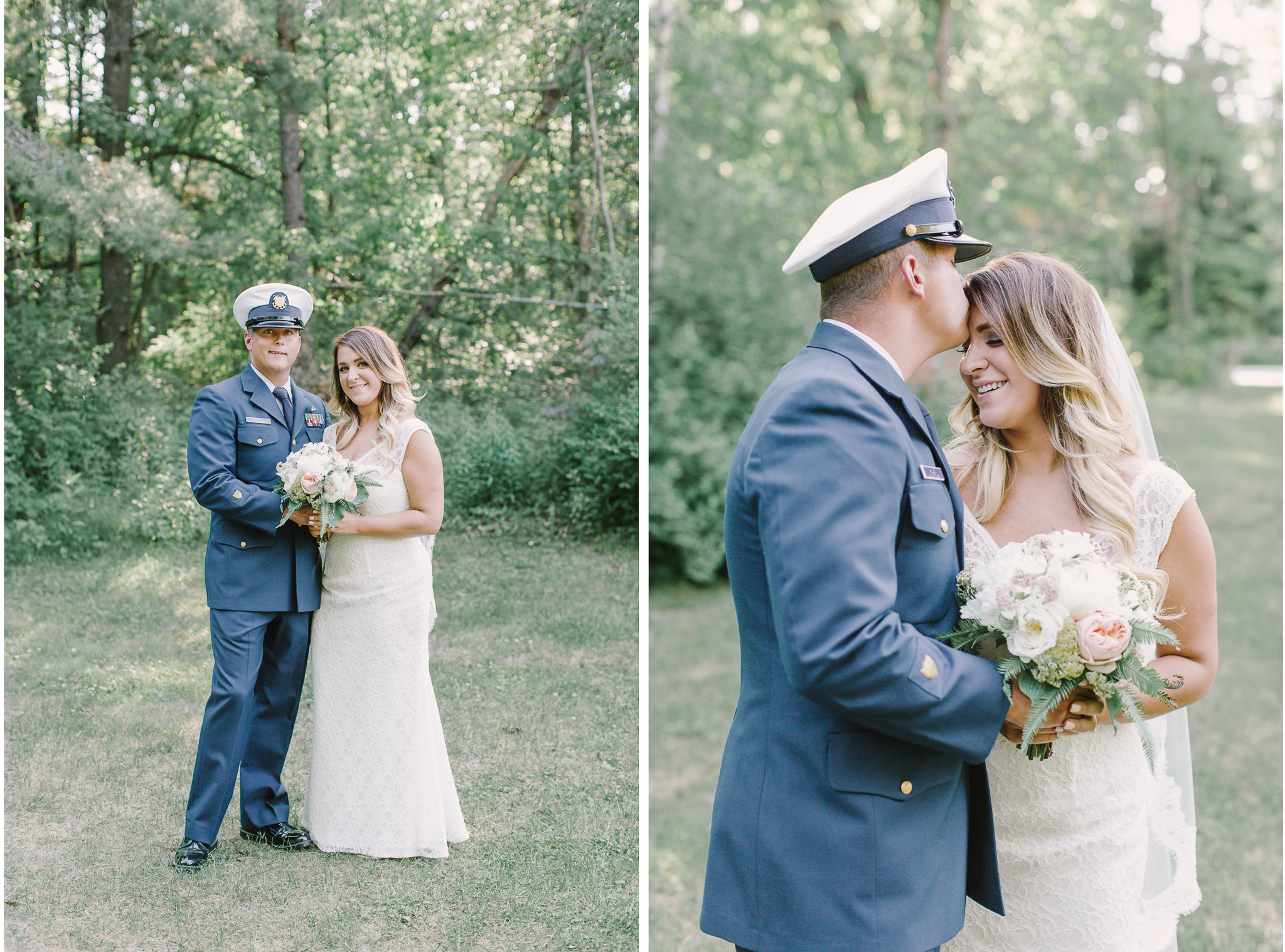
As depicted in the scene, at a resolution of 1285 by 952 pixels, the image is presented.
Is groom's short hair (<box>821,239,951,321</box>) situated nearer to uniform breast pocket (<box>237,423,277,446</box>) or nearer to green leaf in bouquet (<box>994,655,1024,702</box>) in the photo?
green leaf in bouquet (<box>994,655,1024,702</box>)

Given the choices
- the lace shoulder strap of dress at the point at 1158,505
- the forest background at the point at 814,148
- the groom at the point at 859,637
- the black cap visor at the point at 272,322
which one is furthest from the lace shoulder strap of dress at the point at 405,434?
the forest background at the point at 814,148

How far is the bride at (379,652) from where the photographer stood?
3637mm

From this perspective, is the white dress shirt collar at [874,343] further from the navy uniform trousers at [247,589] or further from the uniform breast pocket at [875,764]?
the navy uniform trousers at [247,589]

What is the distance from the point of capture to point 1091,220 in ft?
46.6

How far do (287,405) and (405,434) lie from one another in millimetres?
508

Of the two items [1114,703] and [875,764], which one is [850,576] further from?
[1114,703]

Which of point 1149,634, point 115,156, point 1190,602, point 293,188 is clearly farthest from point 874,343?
point 115,156

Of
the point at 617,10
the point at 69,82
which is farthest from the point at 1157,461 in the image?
the point at 69,82

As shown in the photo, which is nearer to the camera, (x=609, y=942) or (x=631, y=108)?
(x=609, y=942)

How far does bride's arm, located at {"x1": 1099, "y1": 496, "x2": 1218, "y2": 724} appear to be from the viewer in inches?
83.8

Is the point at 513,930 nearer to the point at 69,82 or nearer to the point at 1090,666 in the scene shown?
the point at 1090,666

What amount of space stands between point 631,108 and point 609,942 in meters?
5.07

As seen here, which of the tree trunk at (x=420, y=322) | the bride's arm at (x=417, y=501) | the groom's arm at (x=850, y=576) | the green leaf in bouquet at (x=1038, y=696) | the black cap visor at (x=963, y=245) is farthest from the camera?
the tree trunk at (x=420, y=322)

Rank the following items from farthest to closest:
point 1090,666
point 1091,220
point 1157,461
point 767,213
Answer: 1. point 1091,220
2. point 767,213
3. point 1157,461
4. point 1090,666
